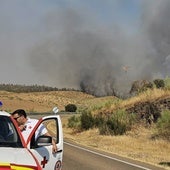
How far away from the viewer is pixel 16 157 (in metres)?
5.89

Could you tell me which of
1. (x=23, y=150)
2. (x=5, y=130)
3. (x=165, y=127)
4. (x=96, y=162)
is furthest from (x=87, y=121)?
(x=23, y=150)

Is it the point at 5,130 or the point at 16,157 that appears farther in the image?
the point at 5,130

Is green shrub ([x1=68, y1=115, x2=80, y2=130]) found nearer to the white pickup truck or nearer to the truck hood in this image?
the white pickup truck

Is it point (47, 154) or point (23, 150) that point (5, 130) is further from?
point (23, 150)

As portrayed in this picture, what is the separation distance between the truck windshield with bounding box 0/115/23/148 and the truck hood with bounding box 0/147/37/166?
0.38 metres

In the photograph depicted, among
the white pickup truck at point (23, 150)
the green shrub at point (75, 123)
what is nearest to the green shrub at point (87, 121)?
the green shrub at point (75, 123)

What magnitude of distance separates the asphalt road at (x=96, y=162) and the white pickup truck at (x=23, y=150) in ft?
22.7

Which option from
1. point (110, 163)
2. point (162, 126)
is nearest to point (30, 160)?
point (110, 163)

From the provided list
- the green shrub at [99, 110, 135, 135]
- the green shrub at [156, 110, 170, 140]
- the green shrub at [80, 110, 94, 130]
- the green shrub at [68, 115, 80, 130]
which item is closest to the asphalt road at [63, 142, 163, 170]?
the green shrub at [156, 110, 170, 140]

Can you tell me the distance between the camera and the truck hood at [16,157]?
567 cm

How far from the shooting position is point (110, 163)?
55.4 ft

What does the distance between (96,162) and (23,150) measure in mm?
10799

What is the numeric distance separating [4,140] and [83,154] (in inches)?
509

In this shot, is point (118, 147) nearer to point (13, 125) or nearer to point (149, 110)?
point (149, 110)
